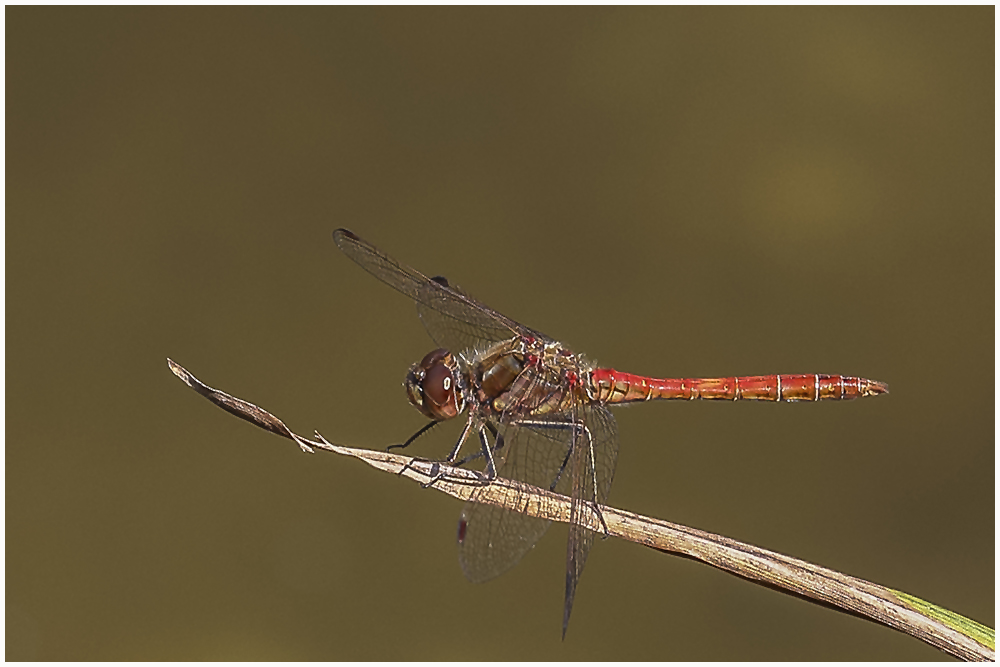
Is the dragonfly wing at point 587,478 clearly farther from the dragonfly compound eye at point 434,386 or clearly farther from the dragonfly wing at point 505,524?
the dragonfly compound eye at point 434,386

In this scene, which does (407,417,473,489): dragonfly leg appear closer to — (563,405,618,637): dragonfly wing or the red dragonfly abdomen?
(563,405,618,637): dragonfly wing

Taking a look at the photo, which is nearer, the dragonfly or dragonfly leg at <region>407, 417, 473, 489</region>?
dragonfly leg at <region>407, 417, 473, 489</region>

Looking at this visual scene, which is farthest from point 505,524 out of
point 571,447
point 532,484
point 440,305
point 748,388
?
point 748,388

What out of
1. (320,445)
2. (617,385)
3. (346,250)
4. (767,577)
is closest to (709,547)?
(767,577)

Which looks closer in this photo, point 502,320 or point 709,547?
point 709,547

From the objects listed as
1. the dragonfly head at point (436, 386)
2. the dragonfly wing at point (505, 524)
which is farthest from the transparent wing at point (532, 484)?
the dragonfly head at point (436, 386)

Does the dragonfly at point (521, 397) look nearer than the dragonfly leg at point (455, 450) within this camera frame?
No

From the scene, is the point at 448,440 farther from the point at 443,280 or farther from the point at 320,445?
the point at 320,445

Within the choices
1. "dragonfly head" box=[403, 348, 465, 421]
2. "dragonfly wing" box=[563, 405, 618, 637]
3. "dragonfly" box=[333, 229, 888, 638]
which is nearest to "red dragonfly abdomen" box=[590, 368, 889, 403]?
→ "dragonfly" box=[333, 229, 888, 638]
